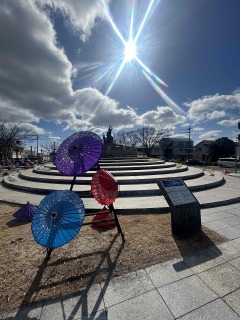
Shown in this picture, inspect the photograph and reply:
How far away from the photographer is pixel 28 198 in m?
8.62

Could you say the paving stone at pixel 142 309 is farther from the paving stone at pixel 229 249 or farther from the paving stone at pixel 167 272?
the paving stone at pixel 229 249

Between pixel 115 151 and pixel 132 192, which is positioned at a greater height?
pixel 115 151

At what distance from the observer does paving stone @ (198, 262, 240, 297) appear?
310 centimetres

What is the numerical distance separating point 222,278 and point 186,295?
2.75ft

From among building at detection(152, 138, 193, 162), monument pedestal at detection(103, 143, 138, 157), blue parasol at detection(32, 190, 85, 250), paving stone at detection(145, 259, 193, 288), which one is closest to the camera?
paving stone at detection(145, 259, 193, 288)

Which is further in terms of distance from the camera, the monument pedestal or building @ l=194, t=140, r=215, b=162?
building @ l=194, t=140, r=215, b=162

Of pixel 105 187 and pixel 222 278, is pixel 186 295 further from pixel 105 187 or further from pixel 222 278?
pixel 105 187

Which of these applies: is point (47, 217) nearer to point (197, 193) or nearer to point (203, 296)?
point (203, 296)

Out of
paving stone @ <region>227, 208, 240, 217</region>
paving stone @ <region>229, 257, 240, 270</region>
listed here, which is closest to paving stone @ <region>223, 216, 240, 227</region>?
paving stone @ <region>227, 208, 240, 217</region>

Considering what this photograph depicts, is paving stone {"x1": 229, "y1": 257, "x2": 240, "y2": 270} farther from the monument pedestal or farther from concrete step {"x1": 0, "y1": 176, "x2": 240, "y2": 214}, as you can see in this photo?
the monument pedestal

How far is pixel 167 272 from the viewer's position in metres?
3.54

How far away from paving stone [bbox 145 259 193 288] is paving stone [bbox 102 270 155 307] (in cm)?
13

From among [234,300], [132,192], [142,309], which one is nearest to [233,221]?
[234,300]

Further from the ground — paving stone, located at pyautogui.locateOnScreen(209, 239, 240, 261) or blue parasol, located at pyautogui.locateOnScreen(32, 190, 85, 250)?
blue parasol, located at pyautogui.locateOnScreen(32, 190, 85, 250)
